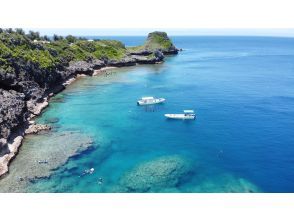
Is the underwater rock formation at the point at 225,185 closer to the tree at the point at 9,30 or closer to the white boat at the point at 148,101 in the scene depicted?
the white boat at the point at 148,101

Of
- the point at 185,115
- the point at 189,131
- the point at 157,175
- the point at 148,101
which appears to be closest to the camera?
the point at 157,175

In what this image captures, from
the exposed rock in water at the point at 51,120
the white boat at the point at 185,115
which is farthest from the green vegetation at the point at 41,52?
the white boat at the point at 185,115

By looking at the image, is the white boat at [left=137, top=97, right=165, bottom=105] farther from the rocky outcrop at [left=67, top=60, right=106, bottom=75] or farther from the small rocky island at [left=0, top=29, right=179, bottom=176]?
the rocky outcrop at [left=67, top=60, right=106, bottom=75]

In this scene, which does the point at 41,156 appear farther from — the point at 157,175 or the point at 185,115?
the point at 185,115

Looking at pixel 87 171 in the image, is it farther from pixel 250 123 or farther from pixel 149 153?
pixel 250 123

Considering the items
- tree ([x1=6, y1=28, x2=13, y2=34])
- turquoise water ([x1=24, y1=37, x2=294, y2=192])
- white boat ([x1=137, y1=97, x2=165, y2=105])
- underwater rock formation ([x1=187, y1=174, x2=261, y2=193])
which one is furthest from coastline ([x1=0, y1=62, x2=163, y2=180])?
tree ([x1=6, y1=28, x2=13, y2=34])

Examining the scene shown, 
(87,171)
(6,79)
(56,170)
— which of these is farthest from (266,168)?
(6,79)

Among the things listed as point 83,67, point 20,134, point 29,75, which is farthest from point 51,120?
point 83,67
